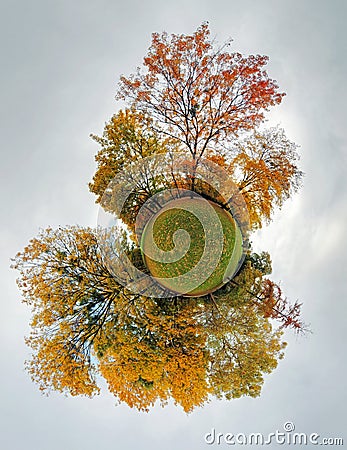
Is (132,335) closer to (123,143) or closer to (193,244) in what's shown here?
(193,244)

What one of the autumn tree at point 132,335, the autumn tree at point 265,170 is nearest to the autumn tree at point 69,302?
the autumn tree at point 132,335

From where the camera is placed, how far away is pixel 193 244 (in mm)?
6305

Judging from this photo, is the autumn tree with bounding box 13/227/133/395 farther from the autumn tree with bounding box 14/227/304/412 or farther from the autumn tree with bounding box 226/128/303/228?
the autumn tree with bounding box 226/128/303/228

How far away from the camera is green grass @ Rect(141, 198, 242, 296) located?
6.34m

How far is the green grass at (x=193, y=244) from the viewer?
6.34m

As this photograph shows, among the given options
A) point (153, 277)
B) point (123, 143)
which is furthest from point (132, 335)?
point (123, 143)

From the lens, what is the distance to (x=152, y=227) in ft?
21.9

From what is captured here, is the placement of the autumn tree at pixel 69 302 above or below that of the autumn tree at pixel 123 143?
below

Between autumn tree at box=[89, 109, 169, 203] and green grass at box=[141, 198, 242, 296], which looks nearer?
green grass at box=[141, 198, 242, 296]

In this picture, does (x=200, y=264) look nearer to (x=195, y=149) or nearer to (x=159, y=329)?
(x=159, y=329)

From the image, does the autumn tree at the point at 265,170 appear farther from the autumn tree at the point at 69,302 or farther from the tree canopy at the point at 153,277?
the autumn tree at the point at 69,302

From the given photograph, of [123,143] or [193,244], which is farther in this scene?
[123,143]

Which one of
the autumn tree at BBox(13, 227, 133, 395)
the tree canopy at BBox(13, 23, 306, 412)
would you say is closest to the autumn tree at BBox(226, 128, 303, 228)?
the tree canopy at BBox(13, 23, 306, 412)

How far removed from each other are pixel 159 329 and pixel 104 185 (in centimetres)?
297
